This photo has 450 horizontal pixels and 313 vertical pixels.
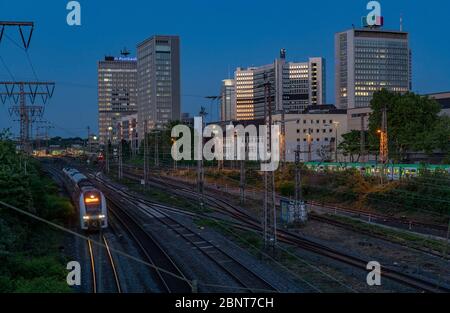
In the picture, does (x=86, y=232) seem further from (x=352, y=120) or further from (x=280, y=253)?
(x=352, y=120)

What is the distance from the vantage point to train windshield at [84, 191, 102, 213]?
26.9 m

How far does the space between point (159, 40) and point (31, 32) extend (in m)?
171

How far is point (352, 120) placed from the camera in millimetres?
104875

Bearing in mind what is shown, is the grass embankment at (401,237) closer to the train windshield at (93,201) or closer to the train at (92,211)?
the train at (92,211)

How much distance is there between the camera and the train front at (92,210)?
26.8m

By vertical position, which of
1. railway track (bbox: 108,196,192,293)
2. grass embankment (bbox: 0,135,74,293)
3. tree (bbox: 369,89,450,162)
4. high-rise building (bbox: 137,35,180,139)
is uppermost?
high-rise building (bbox: 137,35,180,139)

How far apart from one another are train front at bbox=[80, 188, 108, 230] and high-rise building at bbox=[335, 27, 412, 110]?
6306 inches

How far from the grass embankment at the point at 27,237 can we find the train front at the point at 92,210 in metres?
1.60

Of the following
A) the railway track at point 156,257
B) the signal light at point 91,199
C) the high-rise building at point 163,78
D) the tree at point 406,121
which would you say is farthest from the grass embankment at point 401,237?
the high-rise building at point 163,78

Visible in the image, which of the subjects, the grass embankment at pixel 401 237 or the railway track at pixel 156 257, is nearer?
the railway track at pixel 156 257

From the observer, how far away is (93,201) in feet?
89.2

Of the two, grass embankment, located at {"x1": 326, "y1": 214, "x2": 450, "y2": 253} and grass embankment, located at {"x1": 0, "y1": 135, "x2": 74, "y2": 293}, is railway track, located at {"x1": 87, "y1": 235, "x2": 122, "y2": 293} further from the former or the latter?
grass embankment, located at {"x1": 326, "y1": 214, "x2": 450, "y2": 253}

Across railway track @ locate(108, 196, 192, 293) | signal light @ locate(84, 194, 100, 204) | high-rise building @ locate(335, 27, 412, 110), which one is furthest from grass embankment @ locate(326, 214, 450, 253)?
high-rise building @ locate(335, 27, 412, 110)
